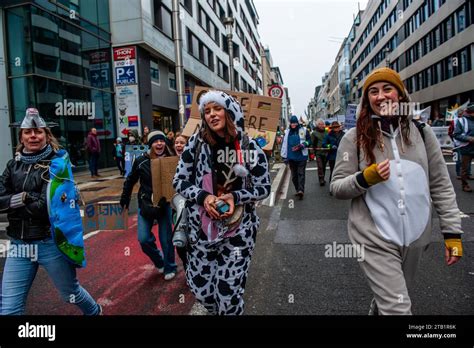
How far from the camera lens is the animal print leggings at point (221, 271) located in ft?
7.69

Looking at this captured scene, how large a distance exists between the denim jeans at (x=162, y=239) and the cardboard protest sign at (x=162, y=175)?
295 millimetres

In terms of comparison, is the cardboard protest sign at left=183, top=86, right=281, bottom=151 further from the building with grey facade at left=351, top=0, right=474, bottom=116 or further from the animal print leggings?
the building with grey facade at left=351, top=0, right=474, bottom=116

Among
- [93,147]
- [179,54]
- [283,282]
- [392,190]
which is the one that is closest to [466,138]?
[283,282]

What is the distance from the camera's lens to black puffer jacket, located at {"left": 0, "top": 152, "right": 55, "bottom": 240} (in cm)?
257

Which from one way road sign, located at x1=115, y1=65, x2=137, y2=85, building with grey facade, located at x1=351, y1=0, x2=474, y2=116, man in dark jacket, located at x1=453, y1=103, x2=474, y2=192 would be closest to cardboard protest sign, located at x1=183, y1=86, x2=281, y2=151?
man in dark jacket, located at x1=453, y1=103, x2=474, y2=192

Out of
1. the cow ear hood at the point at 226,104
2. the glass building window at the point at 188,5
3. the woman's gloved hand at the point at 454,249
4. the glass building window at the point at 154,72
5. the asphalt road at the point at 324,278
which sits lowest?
the asphalt road at the point at 324,278

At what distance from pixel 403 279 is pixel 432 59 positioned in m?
37.8

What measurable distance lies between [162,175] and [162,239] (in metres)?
0.81

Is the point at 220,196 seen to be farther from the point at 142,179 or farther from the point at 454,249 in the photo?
the point at 142,179

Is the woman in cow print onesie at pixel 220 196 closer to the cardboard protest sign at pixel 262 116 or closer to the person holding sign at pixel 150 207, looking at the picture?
the person holding sign at pixel 150 207

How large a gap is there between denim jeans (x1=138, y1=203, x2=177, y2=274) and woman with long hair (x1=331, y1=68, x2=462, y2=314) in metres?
2.38

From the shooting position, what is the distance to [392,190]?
2092mm

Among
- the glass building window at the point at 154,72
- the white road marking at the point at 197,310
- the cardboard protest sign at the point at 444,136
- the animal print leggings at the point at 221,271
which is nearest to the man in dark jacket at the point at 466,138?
the white road marking at the point at 197,310
